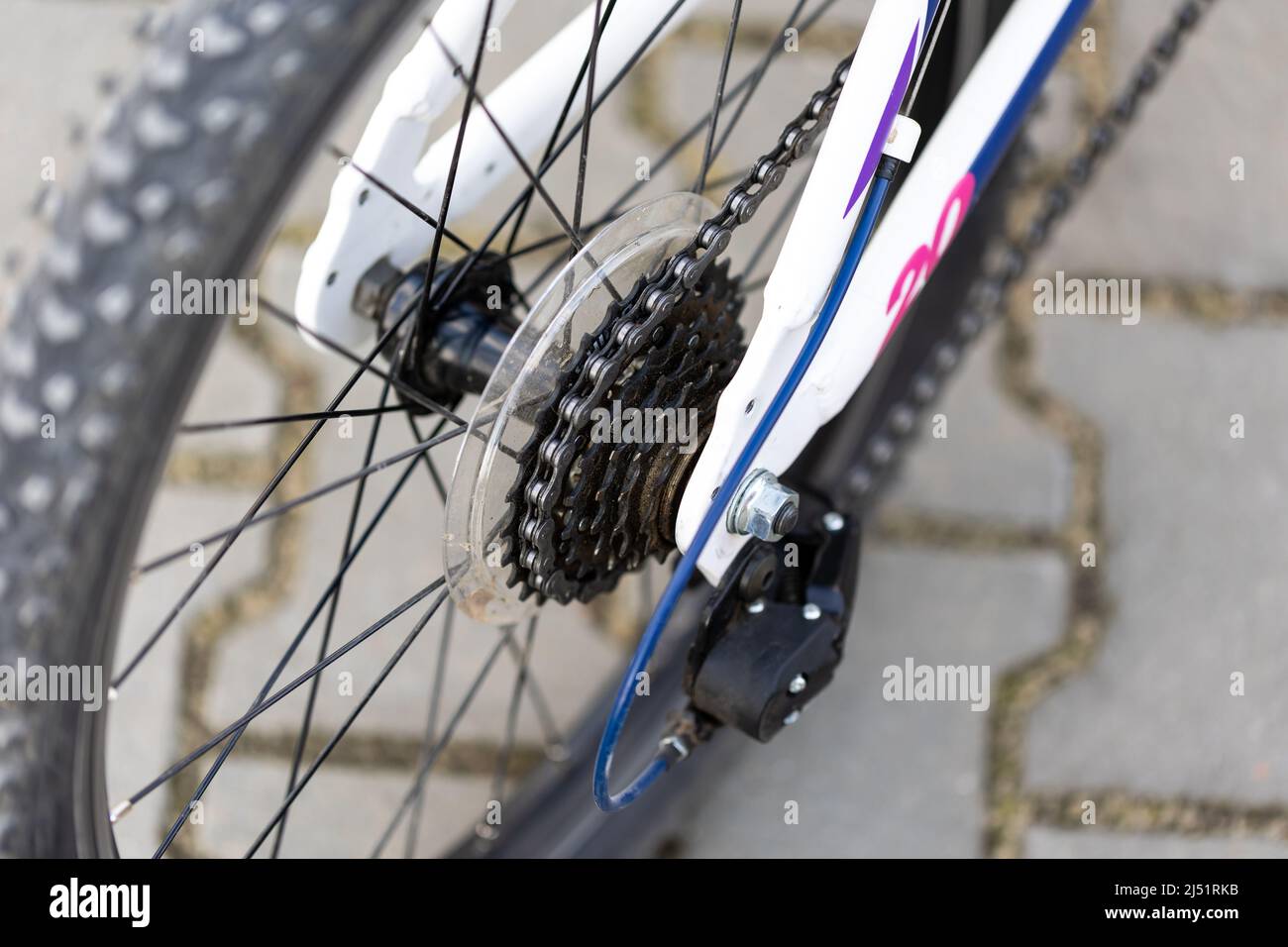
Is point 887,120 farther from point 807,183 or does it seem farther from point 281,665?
point 281,665

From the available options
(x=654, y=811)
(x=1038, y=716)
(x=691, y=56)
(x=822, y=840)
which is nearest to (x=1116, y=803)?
(x=1038, y=716)

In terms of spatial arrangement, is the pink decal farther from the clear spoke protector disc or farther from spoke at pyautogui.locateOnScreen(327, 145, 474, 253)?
spoke at pyautogui.locateOnScreen(327, 145, 474, 253)

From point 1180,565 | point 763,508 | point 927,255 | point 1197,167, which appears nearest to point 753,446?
point 763,508

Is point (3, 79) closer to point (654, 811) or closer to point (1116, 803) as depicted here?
point (654, 811)

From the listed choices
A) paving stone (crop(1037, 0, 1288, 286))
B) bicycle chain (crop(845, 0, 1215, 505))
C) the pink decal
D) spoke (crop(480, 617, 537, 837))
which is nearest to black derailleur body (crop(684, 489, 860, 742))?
the pink decal

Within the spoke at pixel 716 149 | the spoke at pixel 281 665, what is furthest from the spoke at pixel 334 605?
the spoke at pixel 716 149

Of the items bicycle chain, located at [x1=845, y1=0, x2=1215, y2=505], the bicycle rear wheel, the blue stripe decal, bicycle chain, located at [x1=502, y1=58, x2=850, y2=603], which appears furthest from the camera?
bicycle chain, located at [x1=845, y1=0, x2=1215, y2=505]

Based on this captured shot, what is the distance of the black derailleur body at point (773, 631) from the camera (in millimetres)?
751

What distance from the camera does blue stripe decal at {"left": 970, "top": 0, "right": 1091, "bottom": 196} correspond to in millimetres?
766

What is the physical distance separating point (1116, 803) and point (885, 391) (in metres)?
0.36

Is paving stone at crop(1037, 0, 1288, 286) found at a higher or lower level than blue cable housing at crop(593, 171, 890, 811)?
higher

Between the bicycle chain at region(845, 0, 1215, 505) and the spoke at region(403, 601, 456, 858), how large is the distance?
0.32m

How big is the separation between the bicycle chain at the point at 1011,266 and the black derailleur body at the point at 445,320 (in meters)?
0.38

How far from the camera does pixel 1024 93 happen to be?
78 cm
